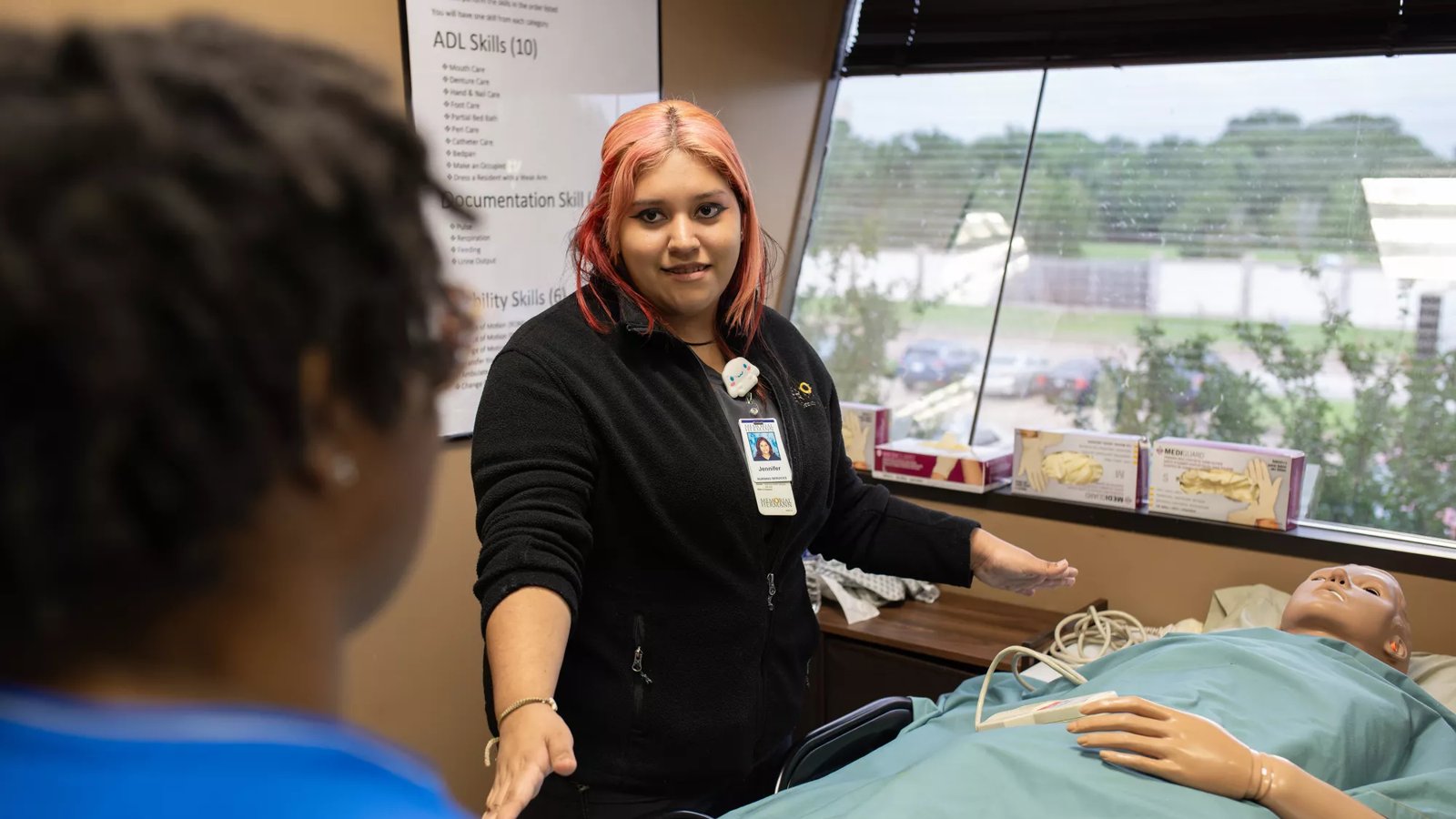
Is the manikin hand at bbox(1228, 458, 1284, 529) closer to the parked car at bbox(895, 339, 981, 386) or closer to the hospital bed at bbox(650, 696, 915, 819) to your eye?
the parked car at bbox(895, 339, 981, 386)

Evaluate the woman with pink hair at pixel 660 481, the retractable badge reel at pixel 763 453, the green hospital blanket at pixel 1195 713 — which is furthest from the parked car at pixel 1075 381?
the retractable badge reel at pixel 763 453

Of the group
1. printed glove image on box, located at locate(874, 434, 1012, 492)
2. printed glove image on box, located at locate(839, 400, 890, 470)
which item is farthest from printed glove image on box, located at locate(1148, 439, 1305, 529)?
printed glove image on box, located at locate(839, 400, 890, 470)

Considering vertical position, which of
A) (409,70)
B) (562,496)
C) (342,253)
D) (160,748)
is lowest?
(562,496)

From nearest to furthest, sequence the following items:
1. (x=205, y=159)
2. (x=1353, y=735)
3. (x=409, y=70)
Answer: (x=205, y=159), (x=1353, y=735), (x=409, y=70)

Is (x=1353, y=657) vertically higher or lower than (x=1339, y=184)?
lower

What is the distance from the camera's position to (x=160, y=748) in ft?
1.40

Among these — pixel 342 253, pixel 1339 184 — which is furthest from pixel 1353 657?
pixel 342 253

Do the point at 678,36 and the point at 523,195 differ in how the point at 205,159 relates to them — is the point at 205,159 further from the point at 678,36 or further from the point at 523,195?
the point at 678,36

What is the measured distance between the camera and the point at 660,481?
1714 millimetres

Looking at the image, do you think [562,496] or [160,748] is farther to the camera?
[562,496]

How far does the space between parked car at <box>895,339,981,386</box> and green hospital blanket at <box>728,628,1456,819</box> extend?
4.55ft

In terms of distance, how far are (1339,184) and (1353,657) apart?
1.43m

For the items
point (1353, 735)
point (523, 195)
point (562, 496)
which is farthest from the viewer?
point (523, 195)

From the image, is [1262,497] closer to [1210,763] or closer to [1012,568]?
[1012,568]
